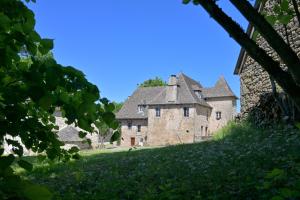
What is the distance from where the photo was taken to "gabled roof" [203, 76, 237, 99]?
59.9 m

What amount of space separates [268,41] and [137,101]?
61.2 metres

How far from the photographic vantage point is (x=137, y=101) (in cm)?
6344

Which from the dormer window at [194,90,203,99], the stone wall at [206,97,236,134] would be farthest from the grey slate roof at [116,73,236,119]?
the stone wall at [206,97,236,134]

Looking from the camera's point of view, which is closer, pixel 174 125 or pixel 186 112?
pixel 186 112

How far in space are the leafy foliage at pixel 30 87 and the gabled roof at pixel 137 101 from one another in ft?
192

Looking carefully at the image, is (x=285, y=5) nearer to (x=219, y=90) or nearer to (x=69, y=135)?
(x=69, y=135)

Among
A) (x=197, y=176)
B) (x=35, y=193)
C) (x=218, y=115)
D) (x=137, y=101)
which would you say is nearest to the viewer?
(x=35, y=193)

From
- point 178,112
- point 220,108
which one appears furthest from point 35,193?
point 220,108

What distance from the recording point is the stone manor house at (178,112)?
55625 millimetres

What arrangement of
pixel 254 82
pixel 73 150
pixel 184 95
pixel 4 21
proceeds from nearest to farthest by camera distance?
1. pixel 4 21
2. pixel 73 150
3. pixel 254 82
4. pixel 184 95

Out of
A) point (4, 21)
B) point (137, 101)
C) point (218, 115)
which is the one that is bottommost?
point (4, 21)

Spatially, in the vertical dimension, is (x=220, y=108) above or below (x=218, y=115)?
above

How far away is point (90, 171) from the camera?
40.9 feet

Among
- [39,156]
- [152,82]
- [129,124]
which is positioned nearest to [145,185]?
[39,156]
